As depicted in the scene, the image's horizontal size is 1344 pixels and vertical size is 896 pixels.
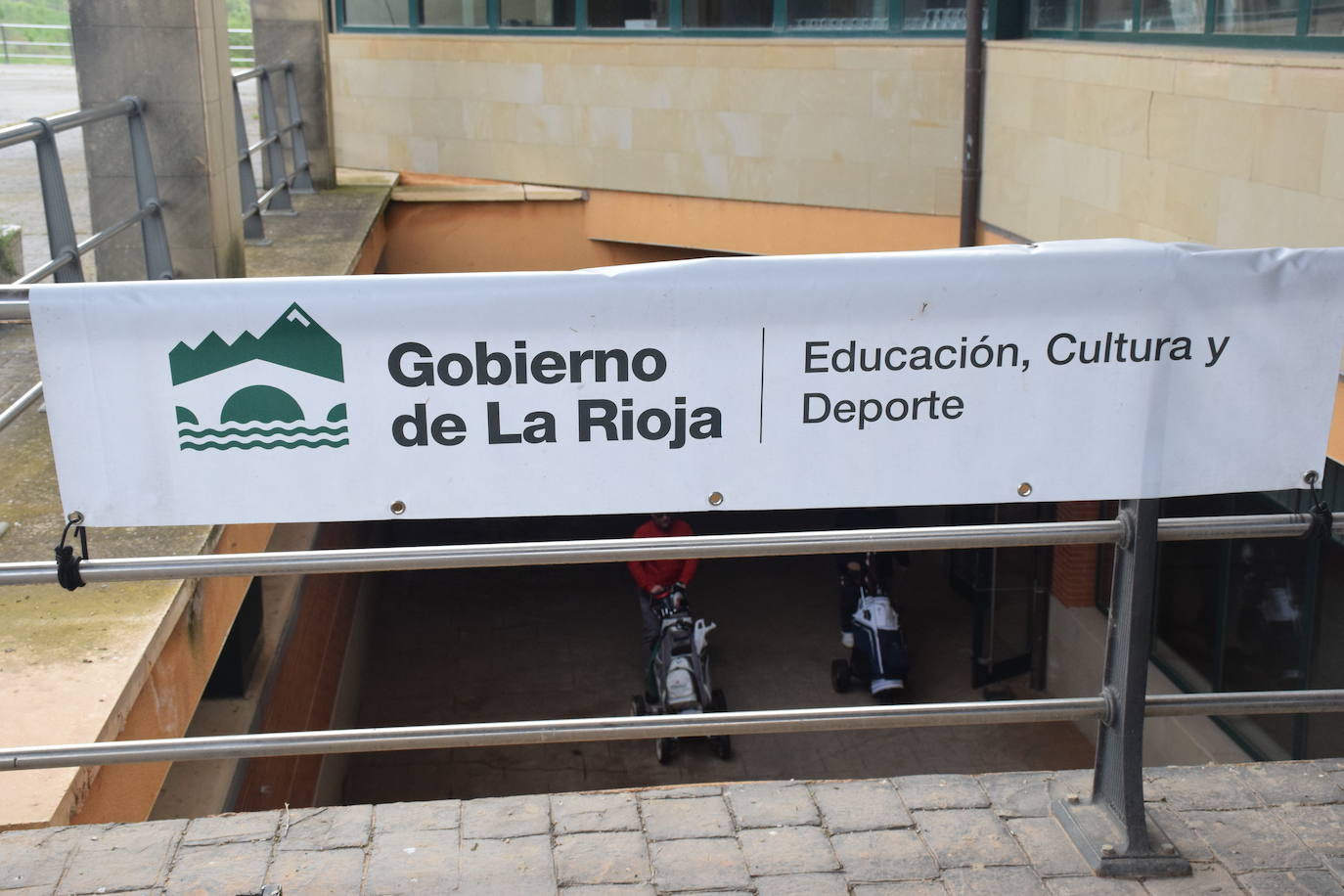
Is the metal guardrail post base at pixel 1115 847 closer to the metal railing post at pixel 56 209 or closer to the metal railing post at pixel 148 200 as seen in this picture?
the metal railing post at pixel 56 209

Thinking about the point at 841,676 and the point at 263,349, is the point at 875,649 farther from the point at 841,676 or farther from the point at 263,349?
the point at 263,349

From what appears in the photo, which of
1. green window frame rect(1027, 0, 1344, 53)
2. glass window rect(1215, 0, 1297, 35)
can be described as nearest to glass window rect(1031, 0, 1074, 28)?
green window frame rect(1027, 0, 1344, 53)

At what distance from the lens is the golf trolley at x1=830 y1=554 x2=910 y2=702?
10773mm

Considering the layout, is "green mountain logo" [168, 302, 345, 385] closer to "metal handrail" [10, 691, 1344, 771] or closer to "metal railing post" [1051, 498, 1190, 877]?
"metal handrail" [10, 691, 1344, 771]

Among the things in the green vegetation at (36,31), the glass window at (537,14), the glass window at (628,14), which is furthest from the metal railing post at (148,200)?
the green vegetation at (36,31)

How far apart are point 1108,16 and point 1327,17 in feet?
8.78

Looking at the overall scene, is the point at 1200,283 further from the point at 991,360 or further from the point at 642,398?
the point at 642,398

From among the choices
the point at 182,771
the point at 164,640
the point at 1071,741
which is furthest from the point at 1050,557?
the point at 164,640

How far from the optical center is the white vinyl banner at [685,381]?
238cm

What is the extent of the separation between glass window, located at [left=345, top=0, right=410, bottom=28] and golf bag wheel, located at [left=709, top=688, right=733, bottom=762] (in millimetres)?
8346

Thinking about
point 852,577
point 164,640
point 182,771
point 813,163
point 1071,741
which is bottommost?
point 1071,741

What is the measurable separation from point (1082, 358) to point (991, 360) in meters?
0.17

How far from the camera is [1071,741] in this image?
10219 mm

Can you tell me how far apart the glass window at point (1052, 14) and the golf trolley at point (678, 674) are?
4947 mm
